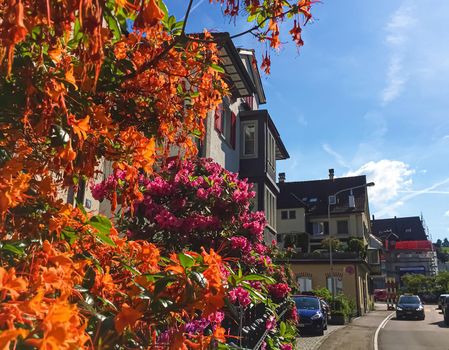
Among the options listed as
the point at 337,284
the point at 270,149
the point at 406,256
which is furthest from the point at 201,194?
the point at 406,256

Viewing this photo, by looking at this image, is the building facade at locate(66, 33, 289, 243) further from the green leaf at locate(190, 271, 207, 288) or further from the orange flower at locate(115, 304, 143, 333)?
the orange flower at locate(115, 304, 143, 333)

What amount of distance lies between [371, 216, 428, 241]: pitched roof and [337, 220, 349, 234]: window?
57.4 metres

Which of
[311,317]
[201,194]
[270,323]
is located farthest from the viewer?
[311,317]

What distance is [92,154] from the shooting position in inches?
86.7

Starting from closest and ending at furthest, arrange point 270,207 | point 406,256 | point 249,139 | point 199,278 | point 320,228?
point 199,278
point 249,139
point 270,207
point 320,228
point 406,256

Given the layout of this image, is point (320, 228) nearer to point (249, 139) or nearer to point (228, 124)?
point (249, 139)

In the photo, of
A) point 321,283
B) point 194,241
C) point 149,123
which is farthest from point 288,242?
point 149,123

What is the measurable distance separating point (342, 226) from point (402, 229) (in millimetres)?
63678

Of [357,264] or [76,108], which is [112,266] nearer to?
[76,108]

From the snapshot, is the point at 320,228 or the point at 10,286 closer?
the point at 10,286

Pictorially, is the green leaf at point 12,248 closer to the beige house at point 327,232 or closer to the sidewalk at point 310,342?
the sidewalk at point 310,342

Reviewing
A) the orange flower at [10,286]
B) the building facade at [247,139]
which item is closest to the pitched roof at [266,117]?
the building facade at [247,139]

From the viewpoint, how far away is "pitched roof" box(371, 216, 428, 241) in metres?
103

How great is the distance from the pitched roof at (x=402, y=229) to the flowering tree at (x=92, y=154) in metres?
106
